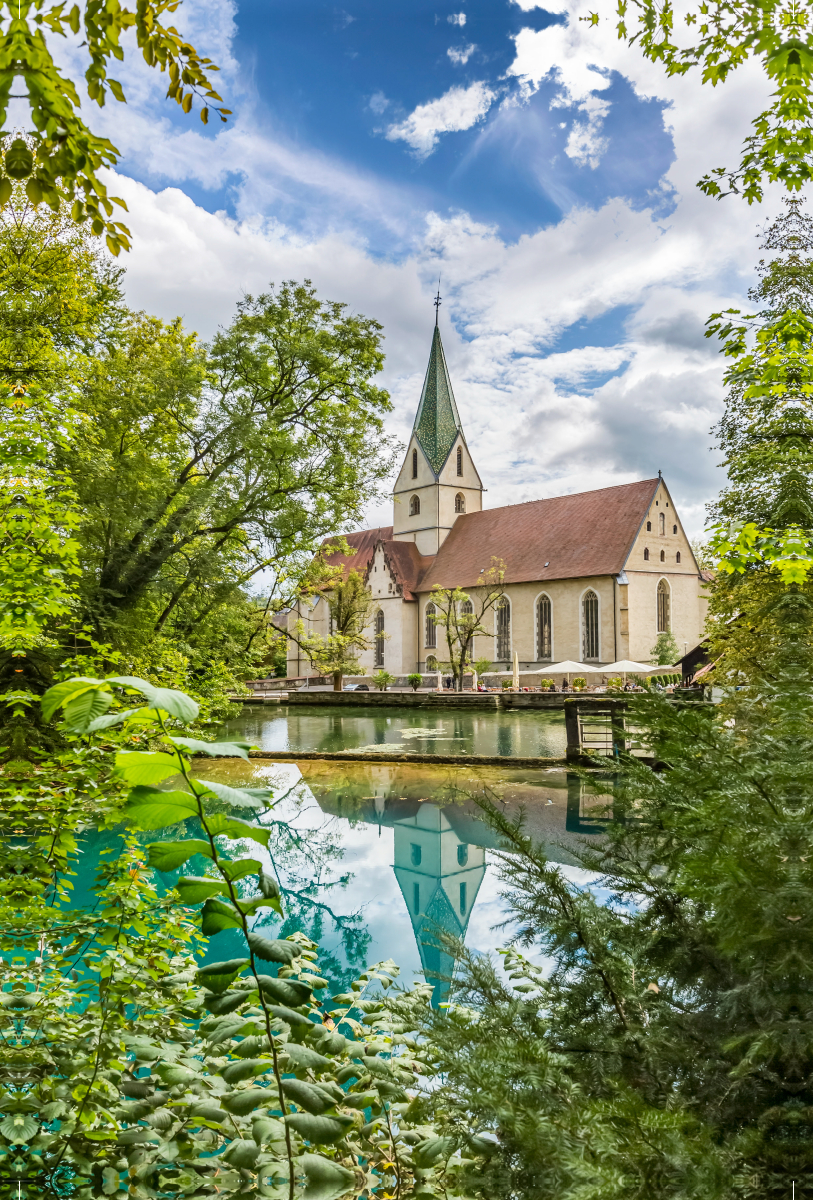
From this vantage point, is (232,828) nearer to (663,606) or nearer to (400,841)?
(400,841)

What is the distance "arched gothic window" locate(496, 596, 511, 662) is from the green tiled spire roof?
12579 mm

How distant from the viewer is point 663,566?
39.5 m

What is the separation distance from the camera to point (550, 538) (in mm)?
42656

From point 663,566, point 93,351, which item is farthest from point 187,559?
point 663,566

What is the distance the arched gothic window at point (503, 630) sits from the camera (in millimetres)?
43031

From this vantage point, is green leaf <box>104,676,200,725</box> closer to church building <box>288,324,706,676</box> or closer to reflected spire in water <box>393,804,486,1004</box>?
reflected spire in water <box>393,804,486,1004</box>

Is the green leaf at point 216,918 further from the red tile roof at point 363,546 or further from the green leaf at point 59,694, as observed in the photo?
the red tile roof at point 363,546

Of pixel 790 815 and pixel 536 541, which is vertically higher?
pixel 536 541

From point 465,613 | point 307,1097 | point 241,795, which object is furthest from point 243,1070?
point 465,613

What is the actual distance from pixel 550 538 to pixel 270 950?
42.7 meters

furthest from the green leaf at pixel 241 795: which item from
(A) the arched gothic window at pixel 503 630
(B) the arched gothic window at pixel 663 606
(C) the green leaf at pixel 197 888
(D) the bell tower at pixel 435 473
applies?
(D) the bell tower at pixel 435 473

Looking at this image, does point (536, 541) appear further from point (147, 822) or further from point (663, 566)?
point (147, 822)

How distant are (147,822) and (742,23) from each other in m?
4.63

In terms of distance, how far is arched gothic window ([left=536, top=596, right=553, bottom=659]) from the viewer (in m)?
40.8
